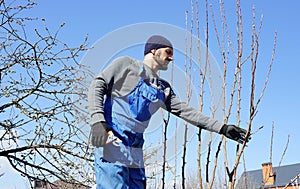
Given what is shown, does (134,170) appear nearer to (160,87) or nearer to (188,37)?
(160,87)

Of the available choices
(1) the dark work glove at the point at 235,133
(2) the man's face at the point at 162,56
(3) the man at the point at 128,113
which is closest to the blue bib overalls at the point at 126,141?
(3) the man at the point at 128,113

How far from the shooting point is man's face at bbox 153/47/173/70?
5.54 ft

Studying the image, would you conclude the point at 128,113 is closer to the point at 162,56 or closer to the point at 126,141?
the point at 126,141

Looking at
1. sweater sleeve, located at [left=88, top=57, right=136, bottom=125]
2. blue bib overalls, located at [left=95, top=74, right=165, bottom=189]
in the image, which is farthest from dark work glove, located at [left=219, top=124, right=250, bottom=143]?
sweater sleeve, located at [left=88, top=57, right=136, bottom=125]

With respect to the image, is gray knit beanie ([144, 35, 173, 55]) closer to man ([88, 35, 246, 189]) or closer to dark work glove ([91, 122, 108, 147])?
man ([88, 35, 246, 189])

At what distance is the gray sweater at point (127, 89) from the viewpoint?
150 centimetres

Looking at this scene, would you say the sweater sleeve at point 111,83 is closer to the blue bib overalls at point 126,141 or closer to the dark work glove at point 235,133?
the blue bib overalls at point 126,141

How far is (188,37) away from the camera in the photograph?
1980mm

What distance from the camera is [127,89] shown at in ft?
5.24

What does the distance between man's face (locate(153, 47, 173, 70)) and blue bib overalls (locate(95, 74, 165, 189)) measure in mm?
130

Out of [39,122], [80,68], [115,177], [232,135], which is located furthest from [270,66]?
[39,122]

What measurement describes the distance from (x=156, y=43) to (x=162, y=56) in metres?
0.07

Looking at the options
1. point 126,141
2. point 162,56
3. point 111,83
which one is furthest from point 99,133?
point 162,56

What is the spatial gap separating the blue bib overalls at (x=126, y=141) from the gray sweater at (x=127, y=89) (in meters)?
0.04
